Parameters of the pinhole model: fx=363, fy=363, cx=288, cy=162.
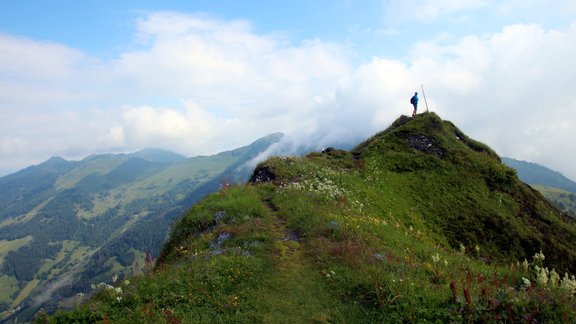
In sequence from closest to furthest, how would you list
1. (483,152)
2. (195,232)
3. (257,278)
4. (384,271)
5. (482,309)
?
(482,309)
(384,271)
(257,278)
(195,232)
(483,152)

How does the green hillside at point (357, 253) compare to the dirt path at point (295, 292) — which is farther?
the dirt path at point (295, 292)

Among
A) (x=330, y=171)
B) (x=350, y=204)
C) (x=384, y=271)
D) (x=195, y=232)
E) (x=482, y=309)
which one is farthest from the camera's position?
(x=330, y=171)

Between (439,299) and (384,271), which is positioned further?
(384,271)

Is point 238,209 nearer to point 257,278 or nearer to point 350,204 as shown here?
point 350,204

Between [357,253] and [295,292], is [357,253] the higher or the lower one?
the higher one

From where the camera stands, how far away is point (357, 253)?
1283cm

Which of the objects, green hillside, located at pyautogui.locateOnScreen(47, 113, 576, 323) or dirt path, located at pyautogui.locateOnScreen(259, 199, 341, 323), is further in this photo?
dirt path, located at pyautogui.locateOnScreen(259, 199, 341, 323)

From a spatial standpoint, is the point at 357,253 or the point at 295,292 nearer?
the point at 295,292

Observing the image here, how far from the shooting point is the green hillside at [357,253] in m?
9.40

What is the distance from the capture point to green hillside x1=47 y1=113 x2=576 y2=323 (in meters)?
9.40

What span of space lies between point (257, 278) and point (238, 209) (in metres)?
8.35

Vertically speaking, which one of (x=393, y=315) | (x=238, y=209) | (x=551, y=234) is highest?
(x=238, y=209)

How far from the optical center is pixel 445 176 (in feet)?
107

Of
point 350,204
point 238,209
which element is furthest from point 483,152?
point 238,209
